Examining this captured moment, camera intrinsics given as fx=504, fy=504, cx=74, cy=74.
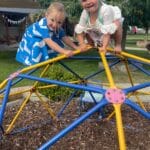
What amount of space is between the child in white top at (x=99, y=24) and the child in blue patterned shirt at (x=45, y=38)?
0.22 metres

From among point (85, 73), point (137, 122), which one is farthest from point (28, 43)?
point (85, 73)

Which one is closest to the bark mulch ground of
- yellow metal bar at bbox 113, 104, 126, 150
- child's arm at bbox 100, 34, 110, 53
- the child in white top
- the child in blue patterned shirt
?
the child in blue patterned shirt

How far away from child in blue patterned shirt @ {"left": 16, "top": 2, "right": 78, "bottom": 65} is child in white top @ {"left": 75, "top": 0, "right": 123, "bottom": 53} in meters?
0.22

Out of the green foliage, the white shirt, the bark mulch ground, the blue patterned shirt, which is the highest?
the white shirt

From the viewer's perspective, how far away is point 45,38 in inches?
193

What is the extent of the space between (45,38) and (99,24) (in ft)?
1.84

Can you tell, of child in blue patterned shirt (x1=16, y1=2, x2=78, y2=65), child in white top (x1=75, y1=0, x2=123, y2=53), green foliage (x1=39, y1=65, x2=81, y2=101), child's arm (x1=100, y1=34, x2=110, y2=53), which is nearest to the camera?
→ child's arm (x1=100, y1=34, x2=110, y2=53)

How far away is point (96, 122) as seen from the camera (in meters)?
6.27

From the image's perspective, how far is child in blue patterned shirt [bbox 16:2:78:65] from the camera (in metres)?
4.71

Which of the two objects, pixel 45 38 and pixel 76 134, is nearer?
pixel 45 38

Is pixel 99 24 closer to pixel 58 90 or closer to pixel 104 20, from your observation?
pixel 104 20

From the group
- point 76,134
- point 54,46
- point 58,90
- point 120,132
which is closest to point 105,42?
point 54,46

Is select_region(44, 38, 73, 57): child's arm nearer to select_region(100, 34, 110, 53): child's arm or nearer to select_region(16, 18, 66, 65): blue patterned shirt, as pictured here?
select_region(16, 18, 66, 65): blue patterned shirt

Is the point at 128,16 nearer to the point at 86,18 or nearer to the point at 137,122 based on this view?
the point at 137,122
